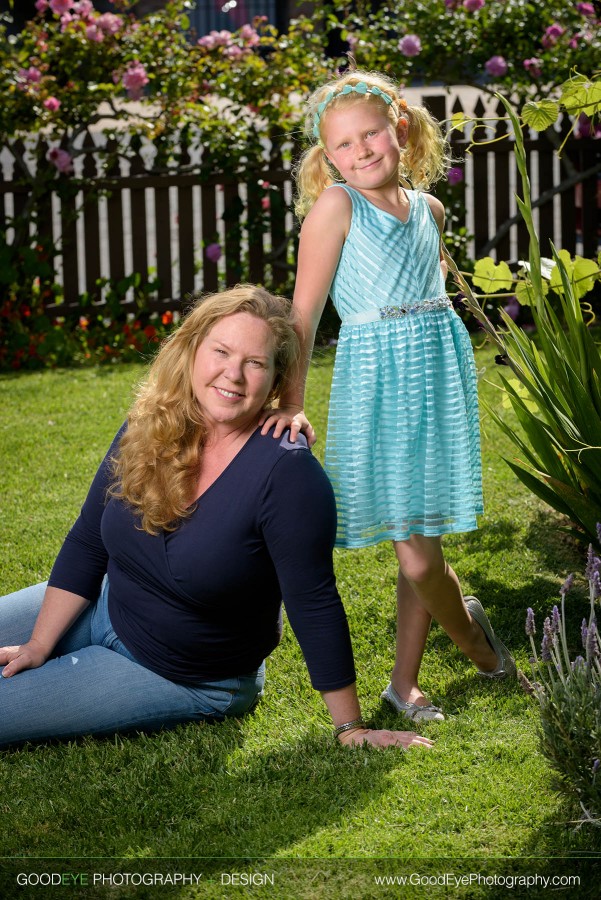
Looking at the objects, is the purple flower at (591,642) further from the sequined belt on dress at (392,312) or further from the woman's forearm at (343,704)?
the sequined belt on dress at (392,312)

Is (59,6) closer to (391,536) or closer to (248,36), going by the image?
(248,36)

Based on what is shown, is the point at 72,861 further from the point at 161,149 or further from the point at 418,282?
the point at 161,149

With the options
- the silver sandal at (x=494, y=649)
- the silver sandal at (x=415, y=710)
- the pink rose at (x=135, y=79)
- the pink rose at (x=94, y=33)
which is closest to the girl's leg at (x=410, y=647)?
the silver sandal at (x=415, y=710)

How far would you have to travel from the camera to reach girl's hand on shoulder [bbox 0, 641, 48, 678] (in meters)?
2.72

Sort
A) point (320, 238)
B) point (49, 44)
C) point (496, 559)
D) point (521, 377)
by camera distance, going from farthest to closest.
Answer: point (49, 44) → point (496, 559) → point (521, 377) → point (320, 238)

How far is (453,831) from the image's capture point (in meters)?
2.27

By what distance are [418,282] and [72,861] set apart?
4.94 ft

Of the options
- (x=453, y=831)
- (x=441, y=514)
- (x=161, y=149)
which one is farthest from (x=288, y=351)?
(x=161, y=149)

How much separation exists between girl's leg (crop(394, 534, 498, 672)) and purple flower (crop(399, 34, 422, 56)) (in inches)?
230

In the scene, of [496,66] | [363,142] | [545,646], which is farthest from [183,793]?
[496,66]

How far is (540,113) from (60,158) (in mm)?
4633

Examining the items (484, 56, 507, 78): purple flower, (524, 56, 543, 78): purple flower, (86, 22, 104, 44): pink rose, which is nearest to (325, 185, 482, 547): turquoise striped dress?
(86, 22, 104, 44): pink rose

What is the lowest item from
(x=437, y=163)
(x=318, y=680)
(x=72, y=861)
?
(x=72, y=861)

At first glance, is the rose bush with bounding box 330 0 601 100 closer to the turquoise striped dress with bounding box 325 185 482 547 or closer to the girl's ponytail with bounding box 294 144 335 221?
the girl's ponytail with bounding box 294 144 335 221
